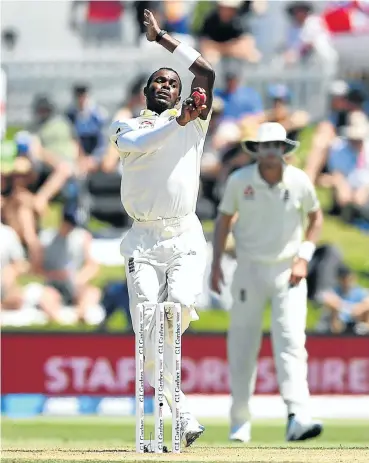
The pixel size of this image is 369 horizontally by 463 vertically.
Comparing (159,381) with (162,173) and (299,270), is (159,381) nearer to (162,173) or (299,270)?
(162,173)

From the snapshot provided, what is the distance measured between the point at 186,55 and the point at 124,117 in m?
7.12

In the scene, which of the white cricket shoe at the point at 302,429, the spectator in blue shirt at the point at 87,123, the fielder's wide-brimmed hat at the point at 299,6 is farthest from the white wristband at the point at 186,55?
the fielder's wide-brimmed hat at the point at 299,6

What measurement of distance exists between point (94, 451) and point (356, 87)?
8909mm

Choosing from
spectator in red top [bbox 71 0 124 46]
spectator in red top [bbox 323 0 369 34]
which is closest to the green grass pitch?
spectator in red top [bbox 323 0 369 34]

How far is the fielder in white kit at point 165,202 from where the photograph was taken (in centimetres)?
682

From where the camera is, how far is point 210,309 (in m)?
12.6

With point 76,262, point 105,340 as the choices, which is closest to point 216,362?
point 105,340

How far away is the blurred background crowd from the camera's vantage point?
40.7ft

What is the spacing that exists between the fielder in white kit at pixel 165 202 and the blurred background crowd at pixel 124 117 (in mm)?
4161

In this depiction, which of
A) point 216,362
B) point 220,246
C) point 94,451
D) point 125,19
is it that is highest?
point 125,19

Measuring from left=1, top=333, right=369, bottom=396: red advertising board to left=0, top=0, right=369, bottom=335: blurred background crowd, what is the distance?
453 mm

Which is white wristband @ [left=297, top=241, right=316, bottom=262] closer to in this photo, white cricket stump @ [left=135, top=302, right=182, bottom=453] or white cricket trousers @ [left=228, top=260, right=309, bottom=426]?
white cricket trousers @ [left=228, top=260, right=309, bottom=426]

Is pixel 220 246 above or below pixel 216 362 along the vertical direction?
above

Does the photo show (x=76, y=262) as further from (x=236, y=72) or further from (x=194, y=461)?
(x=194, y=461)
